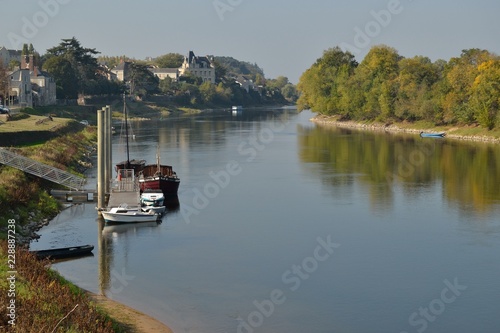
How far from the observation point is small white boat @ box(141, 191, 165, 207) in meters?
40.8

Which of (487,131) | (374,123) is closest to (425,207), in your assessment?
(487,131)

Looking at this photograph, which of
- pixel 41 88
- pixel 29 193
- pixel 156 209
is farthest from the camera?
pixel 41 88

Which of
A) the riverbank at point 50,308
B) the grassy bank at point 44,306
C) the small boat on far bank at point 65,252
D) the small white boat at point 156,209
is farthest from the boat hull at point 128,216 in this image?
the grassy bank at point 44,306

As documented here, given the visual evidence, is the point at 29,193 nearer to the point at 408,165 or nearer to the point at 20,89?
the point at 408,165

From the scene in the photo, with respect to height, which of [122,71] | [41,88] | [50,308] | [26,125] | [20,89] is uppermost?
[122,71]

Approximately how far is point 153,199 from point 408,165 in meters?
29.2

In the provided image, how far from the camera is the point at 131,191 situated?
40.0 metres

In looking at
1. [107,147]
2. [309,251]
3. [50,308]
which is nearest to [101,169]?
[107,147]

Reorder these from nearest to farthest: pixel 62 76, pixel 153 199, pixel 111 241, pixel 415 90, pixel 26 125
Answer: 1. pixel 111 241
2. pixel 153 199
3. pixel 26 125
4. pixel 415 90
5. pixel 62 76

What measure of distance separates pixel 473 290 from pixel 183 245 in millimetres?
13156

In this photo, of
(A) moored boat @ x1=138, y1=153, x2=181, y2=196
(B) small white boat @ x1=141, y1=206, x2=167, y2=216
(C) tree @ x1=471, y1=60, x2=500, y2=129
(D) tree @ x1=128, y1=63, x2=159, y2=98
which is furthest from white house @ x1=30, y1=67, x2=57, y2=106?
(B) small white boat @ x1=141, y1=206, x2=167, y2=216

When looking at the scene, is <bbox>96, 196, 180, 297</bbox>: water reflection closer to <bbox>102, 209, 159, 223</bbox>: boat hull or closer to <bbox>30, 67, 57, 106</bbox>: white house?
<bbox>102, 209, 159, 223</bbox>: boat hull

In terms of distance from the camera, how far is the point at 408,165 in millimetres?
62844

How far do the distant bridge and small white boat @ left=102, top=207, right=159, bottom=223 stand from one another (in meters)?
5.74
